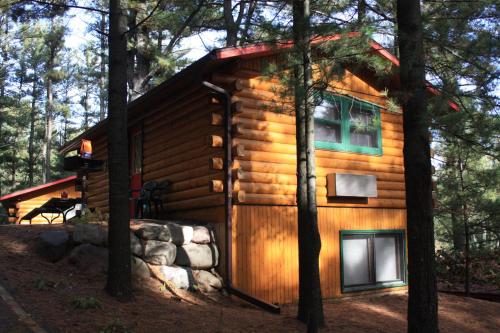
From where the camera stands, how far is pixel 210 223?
9.32m

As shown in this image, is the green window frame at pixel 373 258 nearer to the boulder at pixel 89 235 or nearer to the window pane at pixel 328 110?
the window pane at pixel 328 110

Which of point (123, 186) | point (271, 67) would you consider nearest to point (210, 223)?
point (123, 186)

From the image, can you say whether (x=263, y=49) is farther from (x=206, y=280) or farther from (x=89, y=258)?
(x=89, y=258)

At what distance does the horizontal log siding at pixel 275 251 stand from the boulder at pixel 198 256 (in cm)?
41

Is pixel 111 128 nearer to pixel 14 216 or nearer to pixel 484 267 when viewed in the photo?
pixel 484 267

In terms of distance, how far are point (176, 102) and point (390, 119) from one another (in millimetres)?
5398

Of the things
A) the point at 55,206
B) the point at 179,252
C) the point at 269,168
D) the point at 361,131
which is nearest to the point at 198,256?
the point at 179,252

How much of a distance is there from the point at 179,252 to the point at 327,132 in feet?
A: 14.2

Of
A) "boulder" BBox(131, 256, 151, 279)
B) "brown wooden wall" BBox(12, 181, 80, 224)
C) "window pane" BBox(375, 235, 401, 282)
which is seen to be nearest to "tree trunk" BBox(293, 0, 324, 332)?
"boulder" BBox(131, 256, 151, 279)

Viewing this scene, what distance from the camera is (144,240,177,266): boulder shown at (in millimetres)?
8258

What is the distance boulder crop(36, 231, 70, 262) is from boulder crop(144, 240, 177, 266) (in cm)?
134

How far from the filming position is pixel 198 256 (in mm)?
8734

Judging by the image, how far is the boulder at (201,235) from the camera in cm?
884

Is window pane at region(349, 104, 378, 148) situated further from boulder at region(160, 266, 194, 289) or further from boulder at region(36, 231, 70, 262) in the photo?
boulder at region(36, 231, 70, 262)
